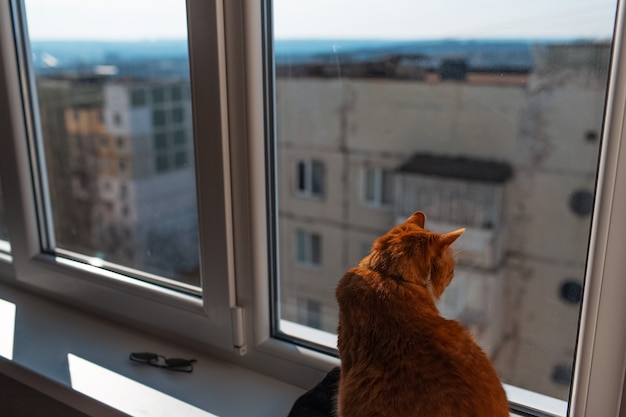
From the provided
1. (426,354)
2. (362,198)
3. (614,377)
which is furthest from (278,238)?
(614,377)

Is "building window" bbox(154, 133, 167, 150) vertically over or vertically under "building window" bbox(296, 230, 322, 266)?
over

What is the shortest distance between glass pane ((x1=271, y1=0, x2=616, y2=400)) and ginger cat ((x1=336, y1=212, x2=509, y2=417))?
0.80 ft

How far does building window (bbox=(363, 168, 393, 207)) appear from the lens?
1199mm

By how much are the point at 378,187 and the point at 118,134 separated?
0.65 metres

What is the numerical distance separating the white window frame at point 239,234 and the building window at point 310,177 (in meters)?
0.30

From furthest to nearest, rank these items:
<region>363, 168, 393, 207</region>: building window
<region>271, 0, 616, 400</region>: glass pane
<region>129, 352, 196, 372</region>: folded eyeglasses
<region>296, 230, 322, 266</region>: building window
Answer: <region>296, 230, 322, 266</region>: building window < <region>363, 168, 393, 207</region>: building window < <region>129, 352, 196, 372</region>: folded eyeglasses < <region>271, 0, 616, 400</region>: glass pane

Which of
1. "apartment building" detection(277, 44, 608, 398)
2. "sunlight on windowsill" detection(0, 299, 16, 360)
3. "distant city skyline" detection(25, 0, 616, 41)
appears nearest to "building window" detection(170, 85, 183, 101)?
"distant city skyline" detection(25, 0, 616, 41)

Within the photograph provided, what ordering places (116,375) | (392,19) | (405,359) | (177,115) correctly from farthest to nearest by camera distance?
(177,115), (116,375), (392,19), (405,359)

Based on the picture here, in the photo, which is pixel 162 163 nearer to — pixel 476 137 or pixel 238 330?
pixel 238 330

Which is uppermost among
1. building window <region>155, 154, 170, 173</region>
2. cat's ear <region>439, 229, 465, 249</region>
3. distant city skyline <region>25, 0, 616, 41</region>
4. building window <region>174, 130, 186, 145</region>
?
distant city skyline <region>25, 0, 616, 41</region>

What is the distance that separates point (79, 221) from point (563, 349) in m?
1.16

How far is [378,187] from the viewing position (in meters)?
1.26

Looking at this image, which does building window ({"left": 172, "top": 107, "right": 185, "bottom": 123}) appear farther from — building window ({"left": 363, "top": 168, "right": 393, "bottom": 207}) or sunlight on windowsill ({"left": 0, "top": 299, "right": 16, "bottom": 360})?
sunlight on windowsill ({"left": 0, "top": 299, "right": 16, "bottom": 360})

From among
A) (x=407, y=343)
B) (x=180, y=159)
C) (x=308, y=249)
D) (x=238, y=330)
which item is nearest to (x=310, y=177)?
(x=308, y=249)
